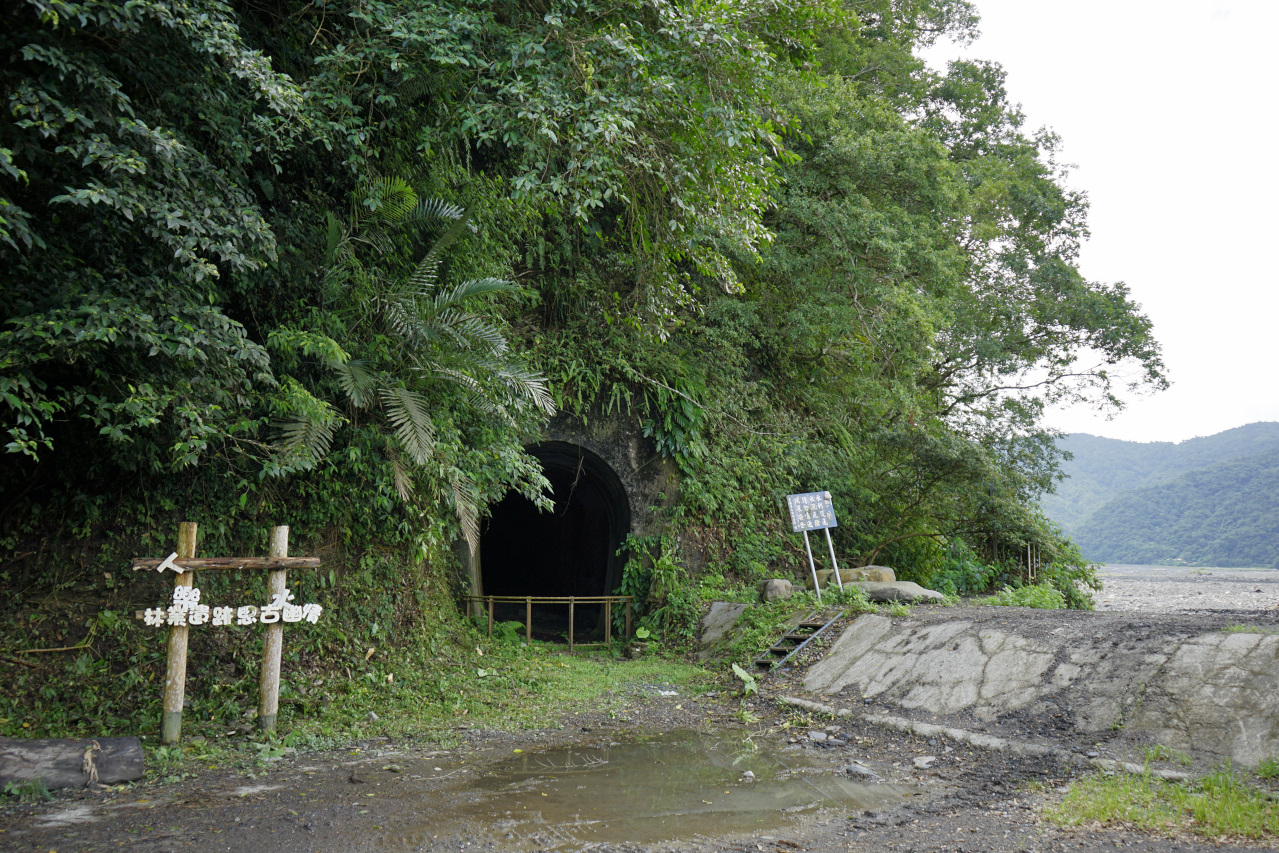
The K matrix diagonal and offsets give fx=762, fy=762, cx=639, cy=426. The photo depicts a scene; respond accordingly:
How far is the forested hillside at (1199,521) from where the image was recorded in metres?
34.3

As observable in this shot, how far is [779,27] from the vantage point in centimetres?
857

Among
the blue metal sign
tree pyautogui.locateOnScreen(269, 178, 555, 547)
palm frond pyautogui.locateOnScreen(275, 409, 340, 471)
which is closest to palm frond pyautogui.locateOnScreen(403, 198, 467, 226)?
tree pyautogui.locateOnScreen(269, 178, 555, 547)

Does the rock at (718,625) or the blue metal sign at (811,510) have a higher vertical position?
the blue metal sign at (811,510)

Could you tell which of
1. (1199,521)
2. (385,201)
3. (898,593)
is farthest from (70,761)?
(1199,521)

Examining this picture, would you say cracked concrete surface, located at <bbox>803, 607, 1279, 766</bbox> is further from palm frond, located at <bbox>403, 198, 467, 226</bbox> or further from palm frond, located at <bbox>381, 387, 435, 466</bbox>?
palm frond, located at <bbox>403, 198, 467, 226</bbox>

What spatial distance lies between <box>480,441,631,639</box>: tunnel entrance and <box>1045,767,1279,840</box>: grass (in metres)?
7.99

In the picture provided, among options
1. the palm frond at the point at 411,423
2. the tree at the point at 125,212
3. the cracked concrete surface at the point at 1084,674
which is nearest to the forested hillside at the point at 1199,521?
the cracked concrete surface at the point at 1084,674

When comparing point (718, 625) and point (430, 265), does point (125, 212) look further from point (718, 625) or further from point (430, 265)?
point (718, 625)

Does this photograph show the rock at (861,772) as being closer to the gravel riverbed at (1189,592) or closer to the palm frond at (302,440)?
the palm frond at (302,440)

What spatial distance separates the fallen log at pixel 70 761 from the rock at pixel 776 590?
735 cm

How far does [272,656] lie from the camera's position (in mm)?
6266

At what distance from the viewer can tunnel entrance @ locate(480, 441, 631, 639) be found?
41.1ft

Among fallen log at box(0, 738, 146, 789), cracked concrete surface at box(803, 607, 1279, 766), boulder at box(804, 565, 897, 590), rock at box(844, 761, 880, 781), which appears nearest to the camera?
fallen log at box(0, 738, 146, 789)

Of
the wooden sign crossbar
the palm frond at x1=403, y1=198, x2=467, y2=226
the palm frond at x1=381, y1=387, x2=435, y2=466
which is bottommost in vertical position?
the wooden sign crossbar
